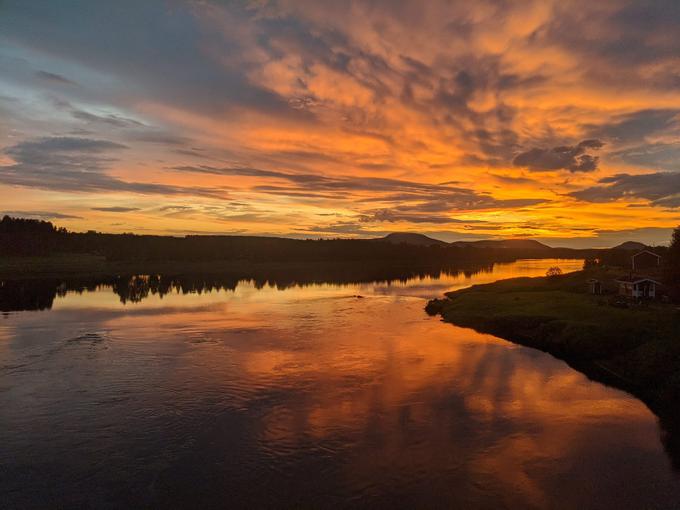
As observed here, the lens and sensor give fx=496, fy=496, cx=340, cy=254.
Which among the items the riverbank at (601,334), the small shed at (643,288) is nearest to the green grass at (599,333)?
the riverbank at (601,334)

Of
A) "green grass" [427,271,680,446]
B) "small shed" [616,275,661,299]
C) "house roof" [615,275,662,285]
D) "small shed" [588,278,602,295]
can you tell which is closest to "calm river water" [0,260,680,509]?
"green grass" [427,271,680,446]

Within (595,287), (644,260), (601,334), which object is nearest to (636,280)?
(595,287)

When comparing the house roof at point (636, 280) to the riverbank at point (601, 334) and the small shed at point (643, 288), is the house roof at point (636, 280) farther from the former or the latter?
the riverbank at point (601, 334)

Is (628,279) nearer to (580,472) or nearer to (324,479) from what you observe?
(580,472)

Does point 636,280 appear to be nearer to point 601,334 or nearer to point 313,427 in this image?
point 601,334

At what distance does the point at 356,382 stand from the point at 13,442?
21.0 metres

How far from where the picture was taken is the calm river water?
21.0 metres

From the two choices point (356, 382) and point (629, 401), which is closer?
point (629, 401)

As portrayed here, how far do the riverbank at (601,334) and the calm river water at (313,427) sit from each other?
204 centimetres

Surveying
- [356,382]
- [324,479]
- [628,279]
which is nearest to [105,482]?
→ [324,479]

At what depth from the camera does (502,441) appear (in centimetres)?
2608

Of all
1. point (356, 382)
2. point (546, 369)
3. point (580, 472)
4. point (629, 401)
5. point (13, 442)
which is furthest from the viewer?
point (546, 369)

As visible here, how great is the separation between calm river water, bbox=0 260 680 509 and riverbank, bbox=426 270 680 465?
2.04 meters

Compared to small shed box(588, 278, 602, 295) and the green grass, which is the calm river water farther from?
small shed box(588, 278, 602, 295)
